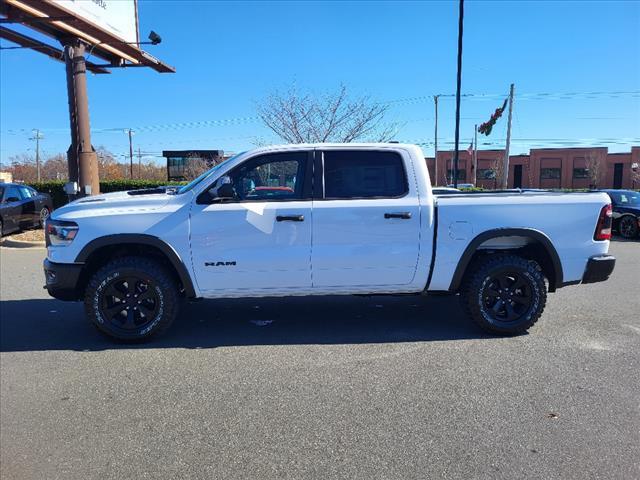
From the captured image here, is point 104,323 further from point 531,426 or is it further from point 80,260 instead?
point 531,426

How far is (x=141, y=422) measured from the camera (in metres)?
3.32

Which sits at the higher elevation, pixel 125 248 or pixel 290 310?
pixel 125 248

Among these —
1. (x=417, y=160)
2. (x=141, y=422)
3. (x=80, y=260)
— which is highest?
(x=417, y=160)

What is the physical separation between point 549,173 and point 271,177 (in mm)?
69258

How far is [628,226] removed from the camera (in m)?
14.0

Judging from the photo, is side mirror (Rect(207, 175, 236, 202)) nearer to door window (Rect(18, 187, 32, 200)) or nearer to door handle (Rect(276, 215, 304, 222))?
door handle (Rect(276, 215, 304, 222))

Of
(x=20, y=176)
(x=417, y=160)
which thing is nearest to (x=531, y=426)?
(x=417, y=160)

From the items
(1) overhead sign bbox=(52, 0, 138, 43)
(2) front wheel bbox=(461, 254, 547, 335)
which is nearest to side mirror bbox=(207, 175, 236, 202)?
(2) front wheel bbox=(461, 254, 547, 335)

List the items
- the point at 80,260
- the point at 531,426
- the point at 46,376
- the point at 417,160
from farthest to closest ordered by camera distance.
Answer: the point at 417,160 → the point at 80,260 → the point at 46,376 → the point at 531,426

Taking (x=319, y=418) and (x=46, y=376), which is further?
(x=46, y=376)

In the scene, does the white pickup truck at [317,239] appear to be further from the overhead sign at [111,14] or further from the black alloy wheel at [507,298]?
the overhead sign at [111,14]

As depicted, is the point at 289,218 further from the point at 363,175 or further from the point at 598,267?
the point at 598,267

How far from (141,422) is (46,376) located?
135cm

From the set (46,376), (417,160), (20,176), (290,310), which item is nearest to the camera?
(46,376)
